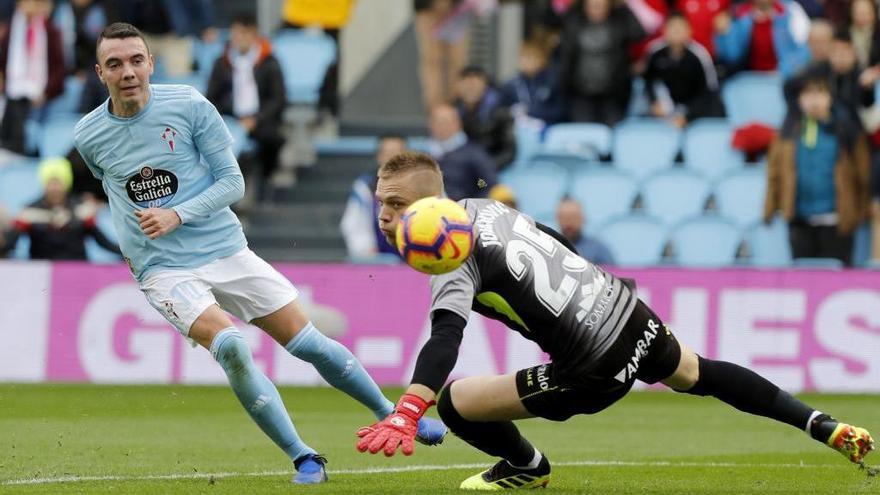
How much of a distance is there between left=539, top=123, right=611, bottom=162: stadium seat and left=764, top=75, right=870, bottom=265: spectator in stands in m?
2.19

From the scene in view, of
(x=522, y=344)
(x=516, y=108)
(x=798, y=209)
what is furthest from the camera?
(x=516, y=108)

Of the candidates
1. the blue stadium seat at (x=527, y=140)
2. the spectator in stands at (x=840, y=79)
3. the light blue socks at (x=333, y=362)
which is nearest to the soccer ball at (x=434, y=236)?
the light blue socks at (x=333, y=362)

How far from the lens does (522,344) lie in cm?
1470

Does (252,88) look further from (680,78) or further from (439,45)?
(680,78)

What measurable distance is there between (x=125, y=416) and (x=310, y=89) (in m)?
7.72

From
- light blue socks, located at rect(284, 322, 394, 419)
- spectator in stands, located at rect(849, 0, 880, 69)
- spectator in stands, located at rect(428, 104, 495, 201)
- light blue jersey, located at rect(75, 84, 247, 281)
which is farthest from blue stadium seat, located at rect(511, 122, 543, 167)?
light blue jersey, located at rect(75, 84, 247, 281)

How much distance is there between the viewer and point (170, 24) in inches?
762

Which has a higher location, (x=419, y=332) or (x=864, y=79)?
(x=864, y=79)

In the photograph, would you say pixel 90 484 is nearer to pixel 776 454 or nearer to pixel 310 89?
pixel 776 454

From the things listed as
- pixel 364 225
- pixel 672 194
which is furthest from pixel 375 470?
pixel 672 194

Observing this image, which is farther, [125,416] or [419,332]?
[419,332]

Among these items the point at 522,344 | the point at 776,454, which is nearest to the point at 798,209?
the point at 522,344

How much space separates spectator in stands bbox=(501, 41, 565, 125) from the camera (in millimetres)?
17969

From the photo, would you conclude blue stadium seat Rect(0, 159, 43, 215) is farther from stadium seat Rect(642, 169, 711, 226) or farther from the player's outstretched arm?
the player's outstretched arm
